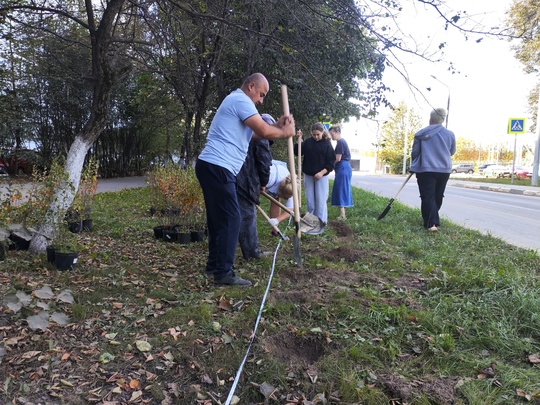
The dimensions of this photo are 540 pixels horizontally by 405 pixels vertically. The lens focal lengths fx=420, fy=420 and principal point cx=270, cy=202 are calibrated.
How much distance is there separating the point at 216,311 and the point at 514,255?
12.0 feet

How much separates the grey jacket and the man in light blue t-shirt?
349 centimetres

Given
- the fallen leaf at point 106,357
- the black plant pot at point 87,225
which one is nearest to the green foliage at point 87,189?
the black plant pot at point 87,225

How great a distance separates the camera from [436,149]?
6.49 meters

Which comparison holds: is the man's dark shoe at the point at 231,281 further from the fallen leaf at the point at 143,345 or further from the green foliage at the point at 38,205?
the green foliage at the point at 38,205

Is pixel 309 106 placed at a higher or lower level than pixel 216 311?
higher

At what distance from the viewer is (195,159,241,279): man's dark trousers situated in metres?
3.67

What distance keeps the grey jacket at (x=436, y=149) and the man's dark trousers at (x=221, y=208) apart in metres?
3.90

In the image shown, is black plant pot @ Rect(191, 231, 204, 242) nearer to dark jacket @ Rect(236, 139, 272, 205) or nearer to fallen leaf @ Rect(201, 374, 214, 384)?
dark jacket @ Rect(236, 139, 272, 205)

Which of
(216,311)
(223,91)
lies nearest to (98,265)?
(216,311)

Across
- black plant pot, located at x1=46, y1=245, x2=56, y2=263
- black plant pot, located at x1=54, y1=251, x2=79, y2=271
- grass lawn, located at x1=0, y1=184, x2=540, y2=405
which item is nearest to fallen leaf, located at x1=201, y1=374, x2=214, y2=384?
grass lawn, located at x1=0, y1=184, x2=540, y2=405

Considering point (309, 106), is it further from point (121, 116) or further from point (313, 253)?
point (121, 116)

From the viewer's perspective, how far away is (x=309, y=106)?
30.6 feet

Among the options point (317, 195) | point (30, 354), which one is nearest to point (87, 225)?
point (317, 195)

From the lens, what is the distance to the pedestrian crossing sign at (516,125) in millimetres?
19123
